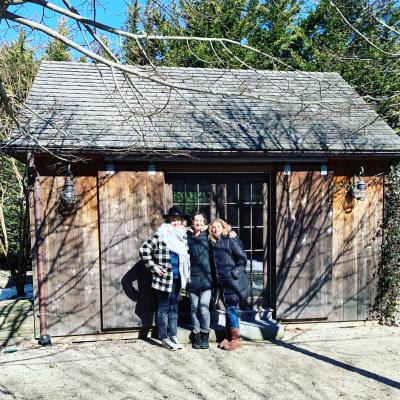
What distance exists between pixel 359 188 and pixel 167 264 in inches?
128

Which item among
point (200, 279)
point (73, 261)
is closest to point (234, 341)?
point (200, 279)

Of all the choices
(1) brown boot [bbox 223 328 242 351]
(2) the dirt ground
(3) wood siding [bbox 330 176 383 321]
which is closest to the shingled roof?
(3) wood siding [bbox 330 176 383 321]

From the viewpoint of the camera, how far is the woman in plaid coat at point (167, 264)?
591 centimetres

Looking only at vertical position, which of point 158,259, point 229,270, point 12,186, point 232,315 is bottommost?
point 232,315

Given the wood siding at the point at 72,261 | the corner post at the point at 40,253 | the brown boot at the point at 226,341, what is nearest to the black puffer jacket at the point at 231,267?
the brown boot at the point at 226,341

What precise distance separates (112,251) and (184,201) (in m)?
1.40

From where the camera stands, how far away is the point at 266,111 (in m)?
7.60

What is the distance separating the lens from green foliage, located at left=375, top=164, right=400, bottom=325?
697cm

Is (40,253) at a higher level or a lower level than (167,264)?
higher

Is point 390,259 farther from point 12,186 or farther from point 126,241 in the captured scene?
point 12,186

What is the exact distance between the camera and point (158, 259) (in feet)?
19.5

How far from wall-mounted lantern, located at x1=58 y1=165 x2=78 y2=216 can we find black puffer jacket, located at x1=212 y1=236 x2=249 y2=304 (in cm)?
214

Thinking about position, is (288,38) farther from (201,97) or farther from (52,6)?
(52,6)

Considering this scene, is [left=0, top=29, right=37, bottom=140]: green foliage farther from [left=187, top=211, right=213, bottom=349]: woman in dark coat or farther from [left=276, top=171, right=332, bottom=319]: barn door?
[left=276, top=171, right=332, bottom=319]: barn door
